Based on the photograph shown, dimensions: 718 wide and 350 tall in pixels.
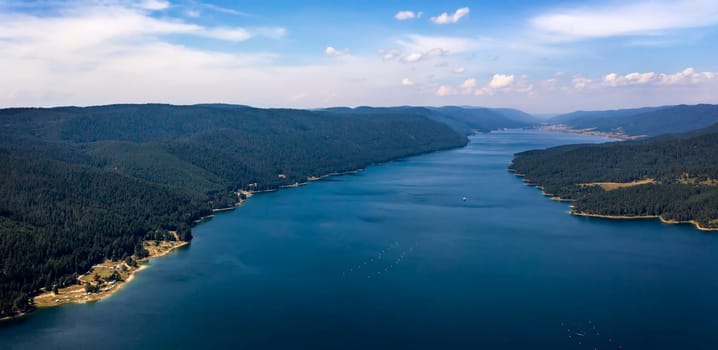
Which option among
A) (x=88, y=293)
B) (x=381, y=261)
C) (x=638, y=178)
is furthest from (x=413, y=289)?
(x=638, y=178)

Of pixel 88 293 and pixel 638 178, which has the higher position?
pixel 638 178

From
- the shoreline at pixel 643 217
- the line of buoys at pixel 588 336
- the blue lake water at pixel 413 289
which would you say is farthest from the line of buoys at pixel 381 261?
the shoreline at pixel 643 217

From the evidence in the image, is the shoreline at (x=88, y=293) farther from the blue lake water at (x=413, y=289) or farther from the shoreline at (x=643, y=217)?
the shoreline at (x=643, y=217)

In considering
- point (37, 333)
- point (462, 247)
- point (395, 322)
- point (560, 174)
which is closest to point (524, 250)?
point (462, 247)

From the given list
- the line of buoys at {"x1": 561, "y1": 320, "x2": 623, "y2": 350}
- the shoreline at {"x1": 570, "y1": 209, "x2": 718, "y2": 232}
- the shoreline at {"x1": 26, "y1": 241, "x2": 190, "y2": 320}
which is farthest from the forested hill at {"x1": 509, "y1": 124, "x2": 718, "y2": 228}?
the shoreline at {"x1": 26, "y1": 241, "x2": 190, "y2": 320}

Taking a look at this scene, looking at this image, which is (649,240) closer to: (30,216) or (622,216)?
(622,216)

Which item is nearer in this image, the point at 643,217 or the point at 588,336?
the point at 588,336

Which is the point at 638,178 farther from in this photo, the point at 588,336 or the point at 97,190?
the point at 97,190

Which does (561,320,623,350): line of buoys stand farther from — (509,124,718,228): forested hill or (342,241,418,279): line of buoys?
(509,124,718,228): forested hill
